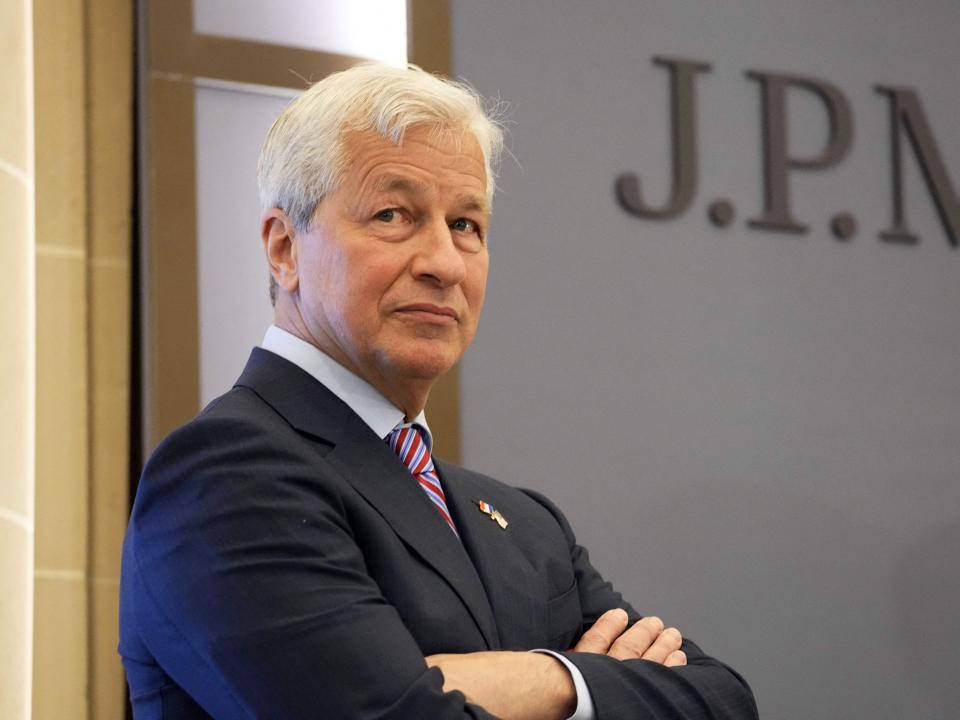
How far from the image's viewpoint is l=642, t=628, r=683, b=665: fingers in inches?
78.7

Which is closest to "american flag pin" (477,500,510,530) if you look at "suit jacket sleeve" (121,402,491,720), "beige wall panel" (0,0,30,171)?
"suit jacket sleeve" (121,402,491,720)

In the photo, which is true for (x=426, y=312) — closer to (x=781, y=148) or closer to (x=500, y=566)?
(x=500, y=566)

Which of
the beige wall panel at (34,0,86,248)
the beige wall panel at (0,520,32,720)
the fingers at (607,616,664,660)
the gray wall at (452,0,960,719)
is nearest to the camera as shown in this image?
the fingers at (607,616,664,660)

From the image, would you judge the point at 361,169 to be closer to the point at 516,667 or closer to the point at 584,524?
the point at 516,667

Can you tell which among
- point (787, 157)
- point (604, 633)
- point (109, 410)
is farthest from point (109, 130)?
point (604, 633)

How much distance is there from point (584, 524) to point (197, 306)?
3.92 feet

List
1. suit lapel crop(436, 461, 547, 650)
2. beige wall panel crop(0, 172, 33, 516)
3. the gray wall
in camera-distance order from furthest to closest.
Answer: the gray wall < beige wall panel crop(0, 172, 33, 516) < suit lapel crop(436, 461, 547, 650)

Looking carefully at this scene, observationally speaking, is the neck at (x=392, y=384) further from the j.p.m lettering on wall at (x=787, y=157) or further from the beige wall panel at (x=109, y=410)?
the j.p.m lettering on wall at (x=787, y=157)

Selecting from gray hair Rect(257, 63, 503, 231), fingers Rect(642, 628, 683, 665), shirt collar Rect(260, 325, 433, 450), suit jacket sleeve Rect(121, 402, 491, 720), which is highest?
gray hair Rect(257, 63, 503, 231)

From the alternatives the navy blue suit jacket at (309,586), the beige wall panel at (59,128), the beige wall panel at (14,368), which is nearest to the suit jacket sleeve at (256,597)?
the navy blue suit jacket at (309,586)

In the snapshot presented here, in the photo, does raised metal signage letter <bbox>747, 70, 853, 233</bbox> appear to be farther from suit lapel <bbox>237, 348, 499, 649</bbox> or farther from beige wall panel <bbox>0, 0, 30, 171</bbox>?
suit lapel <bbox>237, 348, 499, 649</bbox>

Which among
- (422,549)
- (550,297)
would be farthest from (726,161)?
(422,549)

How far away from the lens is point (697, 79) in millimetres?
4332

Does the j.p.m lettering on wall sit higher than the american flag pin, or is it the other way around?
the j.p.m lettering on wall
